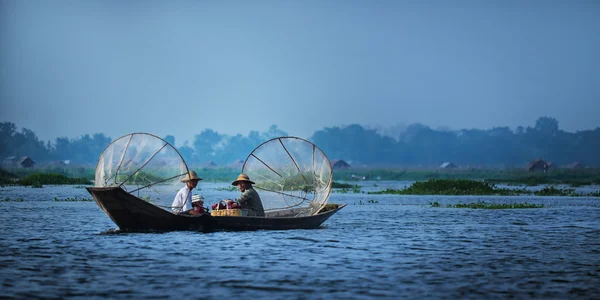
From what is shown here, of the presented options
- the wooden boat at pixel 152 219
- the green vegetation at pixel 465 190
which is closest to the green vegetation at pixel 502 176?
the green vegetation at pixel 465 190

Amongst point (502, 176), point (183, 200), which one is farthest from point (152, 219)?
point (502, 176)

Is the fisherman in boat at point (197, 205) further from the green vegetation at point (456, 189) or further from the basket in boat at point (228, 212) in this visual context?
the green vegetation at point (456, 189)

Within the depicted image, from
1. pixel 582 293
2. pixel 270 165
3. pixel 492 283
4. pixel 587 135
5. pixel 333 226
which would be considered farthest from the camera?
pixel 587 135

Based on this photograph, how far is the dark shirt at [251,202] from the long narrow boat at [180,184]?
0.85 ft

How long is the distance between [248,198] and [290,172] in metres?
3.10

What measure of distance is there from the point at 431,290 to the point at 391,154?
533 feet

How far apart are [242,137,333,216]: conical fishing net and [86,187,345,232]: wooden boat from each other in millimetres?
2087

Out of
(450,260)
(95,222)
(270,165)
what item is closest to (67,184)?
(95,222)

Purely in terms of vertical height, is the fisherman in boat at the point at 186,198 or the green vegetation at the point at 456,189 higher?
the green vegetation at the point at 456,189

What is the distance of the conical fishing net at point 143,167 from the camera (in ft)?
61.8

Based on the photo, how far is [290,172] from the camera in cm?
2150

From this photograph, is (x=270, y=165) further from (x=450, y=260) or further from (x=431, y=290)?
(x=431, y=290)

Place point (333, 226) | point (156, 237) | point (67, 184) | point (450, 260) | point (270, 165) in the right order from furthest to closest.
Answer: point (67, 184) → point (333, 226) → point (270, 165) → point (156, 237) → point (450, 260)

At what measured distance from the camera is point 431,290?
1165 centimetres
